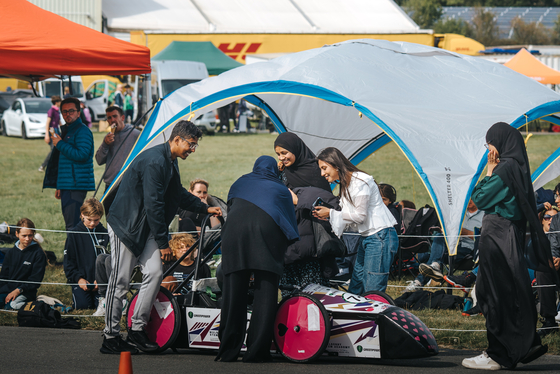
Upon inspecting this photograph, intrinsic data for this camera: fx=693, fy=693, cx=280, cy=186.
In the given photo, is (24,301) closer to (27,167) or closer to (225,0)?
(27,167)

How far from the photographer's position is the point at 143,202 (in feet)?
16.6

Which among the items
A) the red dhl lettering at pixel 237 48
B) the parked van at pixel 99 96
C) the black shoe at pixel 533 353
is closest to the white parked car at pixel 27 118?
the parked van at pixel 99 96

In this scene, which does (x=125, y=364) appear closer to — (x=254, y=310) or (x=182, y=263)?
(x=254, y=310)

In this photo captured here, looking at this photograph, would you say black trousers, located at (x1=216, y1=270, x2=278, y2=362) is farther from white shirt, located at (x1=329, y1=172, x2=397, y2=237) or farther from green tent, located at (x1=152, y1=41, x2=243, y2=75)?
green tent, located at (x1=152, y1=41, x2=243, y2=75)

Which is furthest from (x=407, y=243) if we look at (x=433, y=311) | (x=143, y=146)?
(x=143, y=146)

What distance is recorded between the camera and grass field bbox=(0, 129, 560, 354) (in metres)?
6.41

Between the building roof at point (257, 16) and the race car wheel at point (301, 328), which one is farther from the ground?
the building roof at point (257, 16)

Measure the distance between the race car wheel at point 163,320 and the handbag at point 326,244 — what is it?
1155 millimetres

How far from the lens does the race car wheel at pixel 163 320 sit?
17.0 ft

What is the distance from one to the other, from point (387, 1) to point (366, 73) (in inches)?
1124

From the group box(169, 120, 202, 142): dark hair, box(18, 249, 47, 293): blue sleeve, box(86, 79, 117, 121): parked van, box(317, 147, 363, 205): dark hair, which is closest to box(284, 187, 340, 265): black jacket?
box(317, 147, 363, 205): dark hair

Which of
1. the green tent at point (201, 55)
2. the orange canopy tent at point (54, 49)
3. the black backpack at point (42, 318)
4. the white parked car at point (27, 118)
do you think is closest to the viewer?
the black backpack at point (42, 318)

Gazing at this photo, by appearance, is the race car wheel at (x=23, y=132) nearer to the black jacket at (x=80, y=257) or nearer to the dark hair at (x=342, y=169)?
the black jacket at (x=80, y=257)

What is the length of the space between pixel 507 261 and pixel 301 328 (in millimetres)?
1524
